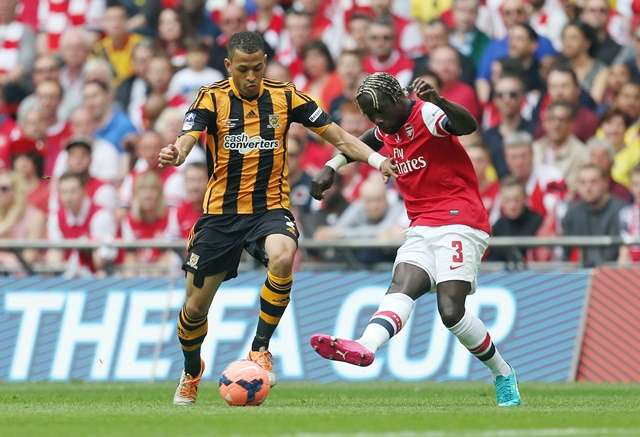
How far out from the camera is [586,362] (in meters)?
15.8

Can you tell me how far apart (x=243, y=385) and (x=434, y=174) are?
2.06 meters

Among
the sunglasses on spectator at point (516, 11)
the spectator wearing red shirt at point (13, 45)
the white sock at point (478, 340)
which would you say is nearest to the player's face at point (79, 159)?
the spectator wearing red shirt at point (13, 45)

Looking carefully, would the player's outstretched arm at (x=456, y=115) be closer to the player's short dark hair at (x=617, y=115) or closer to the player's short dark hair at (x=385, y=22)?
the player's short dark hair at (x=617, y=115)

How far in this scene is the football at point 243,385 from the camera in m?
11.5

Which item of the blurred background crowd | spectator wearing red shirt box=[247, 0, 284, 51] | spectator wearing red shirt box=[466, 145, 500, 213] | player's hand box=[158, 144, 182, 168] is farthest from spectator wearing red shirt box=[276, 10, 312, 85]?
player's hand box=[158, 144, 182, 168]

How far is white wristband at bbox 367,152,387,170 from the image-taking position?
11638mm

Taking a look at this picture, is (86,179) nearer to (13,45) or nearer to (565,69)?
(13,45)

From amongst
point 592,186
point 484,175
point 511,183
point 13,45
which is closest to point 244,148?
point 511,183

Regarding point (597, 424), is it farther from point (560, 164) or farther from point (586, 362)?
point (560, 164)

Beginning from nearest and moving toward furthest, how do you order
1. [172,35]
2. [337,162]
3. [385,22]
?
1. [337,162]
2. [385,22]
3. [172,35]

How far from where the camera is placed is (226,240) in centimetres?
1215

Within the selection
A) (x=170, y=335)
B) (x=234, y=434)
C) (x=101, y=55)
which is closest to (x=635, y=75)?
(x=170, y=335)

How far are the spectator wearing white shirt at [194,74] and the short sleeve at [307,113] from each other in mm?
8407

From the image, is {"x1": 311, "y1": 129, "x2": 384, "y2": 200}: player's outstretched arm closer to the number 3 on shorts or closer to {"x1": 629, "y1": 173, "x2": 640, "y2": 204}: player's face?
the number 3 on shorts
